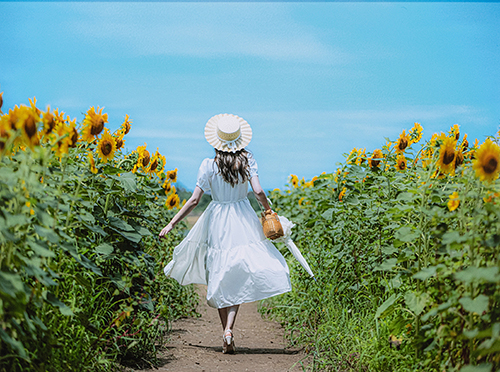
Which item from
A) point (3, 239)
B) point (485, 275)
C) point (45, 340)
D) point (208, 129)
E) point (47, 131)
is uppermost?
point (208, 129)

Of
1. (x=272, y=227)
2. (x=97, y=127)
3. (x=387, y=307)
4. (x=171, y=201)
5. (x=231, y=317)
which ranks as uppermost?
(x=97, y=127)

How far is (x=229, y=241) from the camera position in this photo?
4746mm

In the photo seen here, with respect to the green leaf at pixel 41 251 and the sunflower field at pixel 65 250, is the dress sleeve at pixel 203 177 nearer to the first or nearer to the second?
the sunflower field at pixel 65 250

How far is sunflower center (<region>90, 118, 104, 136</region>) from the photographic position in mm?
3455

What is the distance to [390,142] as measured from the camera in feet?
15.6

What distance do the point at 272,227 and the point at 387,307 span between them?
5.91 feet

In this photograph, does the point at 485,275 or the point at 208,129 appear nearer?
the point at 485,275

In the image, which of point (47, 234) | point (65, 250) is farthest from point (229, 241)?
point (47, 234)

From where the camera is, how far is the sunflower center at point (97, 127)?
346 centimetres

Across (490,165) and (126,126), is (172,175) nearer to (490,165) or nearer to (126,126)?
(126,126)

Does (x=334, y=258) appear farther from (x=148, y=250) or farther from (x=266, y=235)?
(x=148, y=250)

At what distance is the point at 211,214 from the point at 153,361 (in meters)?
1.50

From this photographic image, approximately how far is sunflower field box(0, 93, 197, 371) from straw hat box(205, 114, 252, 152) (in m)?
0.82

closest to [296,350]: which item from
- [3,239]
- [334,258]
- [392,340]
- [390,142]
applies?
[334,258]
